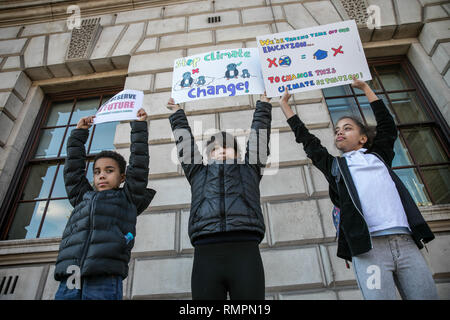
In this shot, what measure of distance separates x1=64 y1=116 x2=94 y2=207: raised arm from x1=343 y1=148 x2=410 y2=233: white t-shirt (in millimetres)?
2439

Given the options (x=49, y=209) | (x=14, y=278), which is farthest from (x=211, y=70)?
(x=14, y=278)

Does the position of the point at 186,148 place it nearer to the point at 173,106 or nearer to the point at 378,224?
the point at 173,106

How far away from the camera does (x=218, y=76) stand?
3.15 m

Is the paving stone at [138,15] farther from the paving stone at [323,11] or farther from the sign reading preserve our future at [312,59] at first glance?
the sign reading preserve our future at [312,59]

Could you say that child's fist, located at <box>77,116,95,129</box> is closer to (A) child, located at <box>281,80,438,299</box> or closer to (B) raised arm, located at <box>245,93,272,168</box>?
(B) raised arm, located at <box>245,93,272,168</box>

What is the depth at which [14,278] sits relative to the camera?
362 cm

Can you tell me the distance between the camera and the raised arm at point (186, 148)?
98.8 inches

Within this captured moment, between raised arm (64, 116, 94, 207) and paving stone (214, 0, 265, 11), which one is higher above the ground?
paving stone (214, 0, 265, 11)

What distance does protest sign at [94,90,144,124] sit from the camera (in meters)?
2.78

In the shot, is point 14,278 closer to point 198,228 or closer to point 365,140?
point 198,228

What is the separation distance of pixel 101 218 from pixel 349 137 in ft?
7.42

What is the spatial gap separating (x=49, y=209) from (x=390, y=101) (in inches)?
243

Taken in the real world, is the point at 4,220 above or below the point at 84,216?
above

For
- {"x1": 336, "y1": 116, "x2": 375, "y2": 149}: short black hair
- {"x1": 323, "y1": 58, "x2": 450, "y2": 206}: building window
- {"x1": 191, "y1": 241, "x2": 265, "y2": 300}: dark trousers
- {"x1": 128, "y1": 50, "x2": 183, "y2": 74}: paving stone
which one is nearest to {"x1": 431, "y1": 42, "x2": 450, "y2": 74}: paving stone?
{"x1": 323, "y1": 58, "x2": 450, "y2": 206}: building window
